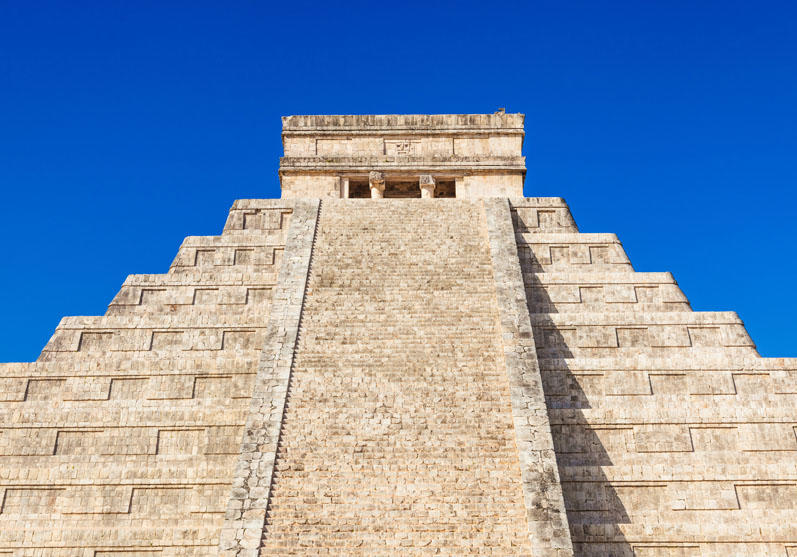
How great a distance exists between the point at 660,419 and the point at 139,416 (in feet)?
23.6

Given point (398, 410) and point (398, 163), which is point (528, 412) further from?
point (398, 163)

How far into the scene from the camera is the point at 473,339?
1192 centimetres

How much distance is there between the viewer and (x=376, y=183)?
57.6ft

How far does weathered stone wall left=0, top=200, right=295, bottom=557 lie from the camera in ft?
34.4

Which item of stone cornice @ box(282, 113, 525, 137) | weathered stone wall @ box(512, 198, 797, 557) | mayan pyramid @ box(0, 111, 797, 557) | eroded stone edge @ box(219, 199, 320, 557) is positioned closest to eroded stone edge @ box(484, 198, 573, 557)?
mayan pyramid @ box(0, 111, 797, 557)

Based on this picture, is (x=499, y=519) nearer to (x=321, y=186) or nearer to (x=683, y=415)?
(x=683, y=415)

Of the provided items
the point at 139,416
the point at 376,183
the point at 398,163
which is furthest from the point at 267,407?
the point at 398,163

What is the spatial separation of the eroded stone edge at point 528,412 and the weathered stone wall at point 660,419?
546 mm

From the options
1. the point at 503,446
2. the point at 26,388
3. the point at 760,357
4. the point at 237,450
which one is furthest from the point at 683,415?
the point at 26,388

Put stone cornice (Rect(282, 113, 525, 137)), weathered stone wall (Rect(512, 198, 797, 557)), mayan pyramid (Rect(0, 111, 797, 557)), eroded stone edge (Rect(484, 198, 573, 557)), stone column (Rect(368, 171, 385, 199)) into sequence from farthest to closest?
stone cornice (Rect(282, 113, 525, 137)) → stone column (Rect(368, 171, 385, 199)) → weathered stone wall (Rect(512, 198, 797, 557)) → mayan pyramid (Rect(0, 111, 797, 557)) → eroded stone edge (Rect(484, 198, 573, 557))

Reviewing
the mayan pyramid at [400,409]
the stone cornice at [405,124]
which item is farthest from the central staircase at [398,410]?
the stone cornice at [405,124]

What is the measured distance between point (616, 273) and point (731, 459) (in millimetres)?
3897

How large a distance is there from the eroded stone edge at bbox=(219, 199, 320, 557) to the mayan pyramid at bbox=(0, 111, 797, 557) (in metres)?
0.03

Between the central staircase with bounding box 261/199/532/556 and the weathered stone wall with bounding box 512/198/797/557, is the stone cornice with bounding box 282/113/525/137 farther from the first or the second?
the weathered stone wall with bounding box 512/198/797/557
